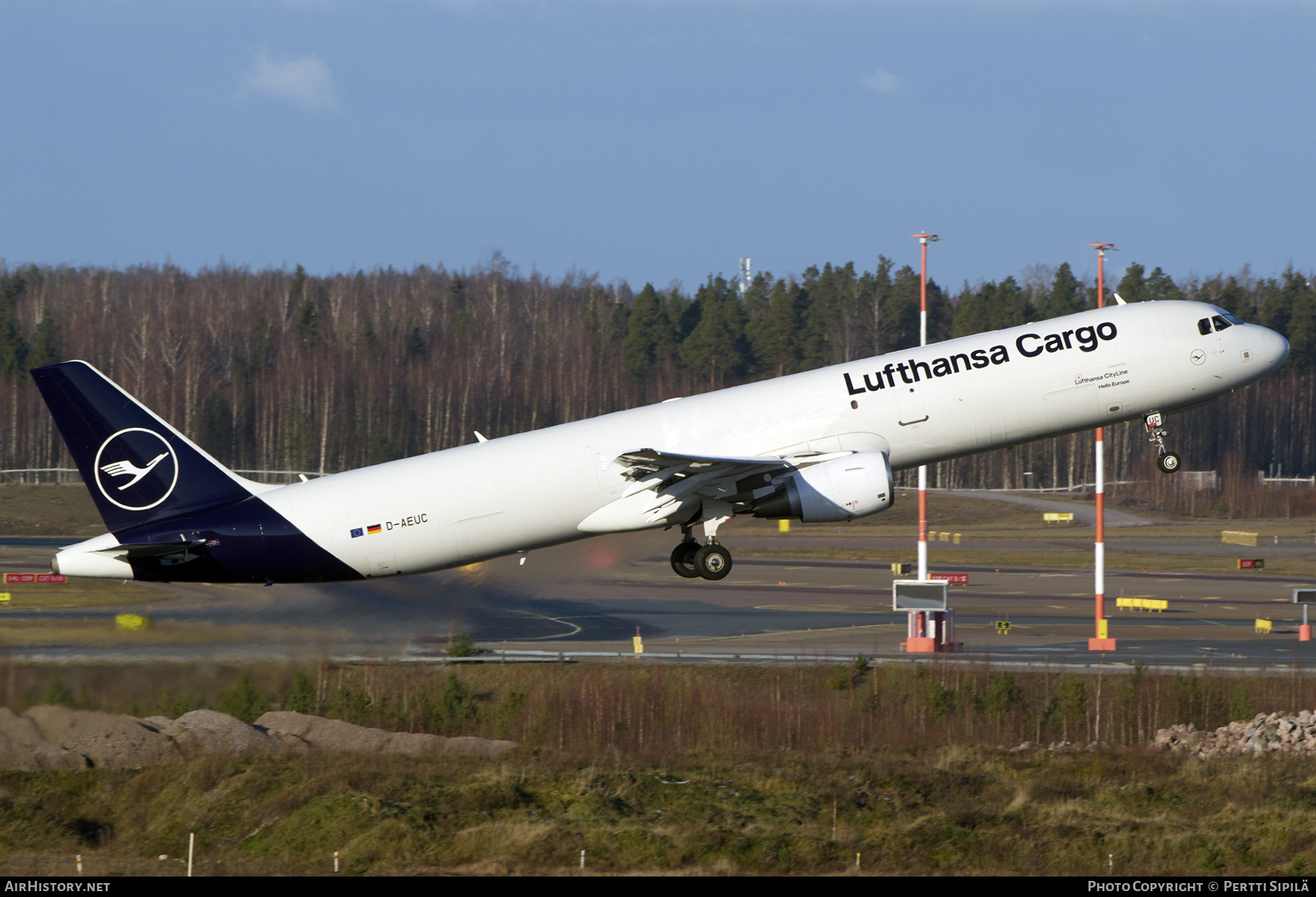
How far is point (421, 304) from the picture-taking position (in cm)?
19862

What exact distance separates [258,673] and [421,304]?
158 meters

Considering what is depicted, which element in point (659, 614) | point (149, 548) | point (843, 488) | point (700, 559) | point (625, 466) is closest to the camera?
point (625, 466)

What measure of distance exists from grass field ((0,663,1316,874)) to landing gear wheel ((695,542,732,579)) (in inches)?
312

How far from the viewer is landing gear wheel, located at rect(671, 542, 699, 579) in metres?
37.7

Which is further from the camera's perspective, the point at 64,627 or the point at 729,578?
the point at 729,578

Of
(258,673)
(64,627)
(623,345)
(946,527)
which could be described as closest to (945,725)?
(258,673)

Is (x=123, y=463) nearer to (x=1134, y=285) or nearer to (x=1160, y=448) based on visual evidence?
(x=1160, y=448)

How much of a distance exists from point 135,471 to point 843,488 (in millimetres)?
18021

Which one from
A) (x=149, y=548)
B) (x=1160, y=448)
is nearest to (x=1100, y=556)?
(x=1160, y=448)

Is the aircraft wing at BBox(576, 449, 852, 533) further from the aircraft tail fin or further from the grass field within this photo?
the aircraft tail fin

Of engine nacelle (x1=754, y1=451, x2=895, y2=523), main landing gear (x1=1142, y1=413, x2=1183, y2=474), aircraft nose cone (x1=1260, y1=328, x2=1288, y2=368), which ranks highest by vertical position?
aircraft nose cone (x1=1260, y1=328, x2=1288, y2=368)

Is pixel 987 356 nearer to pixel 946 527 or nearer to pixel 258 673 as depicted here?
pixel 258 673

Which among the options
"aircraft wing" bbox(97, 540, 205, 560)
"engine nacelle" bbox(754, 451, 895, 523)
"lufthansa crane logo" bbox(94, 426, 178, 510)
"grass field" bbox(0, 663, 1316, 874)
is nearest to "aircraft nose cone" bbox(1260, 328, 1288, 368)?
"engine nacelle" bbox(754, 451, 895, 523)

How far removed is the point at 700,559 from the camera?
3744 centimetres
